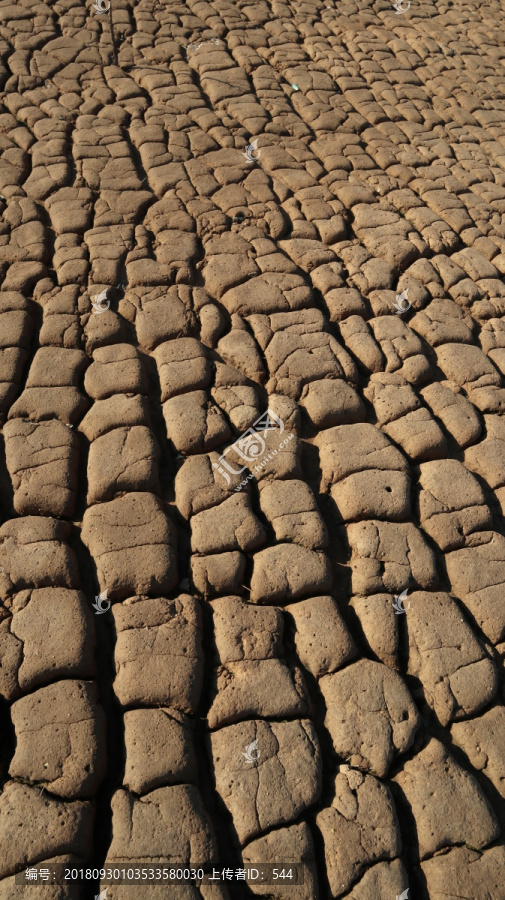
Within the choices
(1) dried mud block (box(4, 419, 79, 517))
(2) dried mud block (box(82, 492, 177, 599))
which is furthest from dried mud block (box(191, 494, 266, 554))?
(1) dried mud block (box(4, 419, 79, 517))

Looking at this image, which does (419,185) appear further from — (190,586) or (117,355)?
(190,586)

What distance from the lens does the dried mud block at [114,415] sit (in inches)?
124

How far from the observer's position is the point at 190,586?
2.71 m

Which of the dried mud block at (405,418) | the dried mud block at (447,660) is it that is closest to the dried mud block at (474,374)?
the dried mud block at (405,418)

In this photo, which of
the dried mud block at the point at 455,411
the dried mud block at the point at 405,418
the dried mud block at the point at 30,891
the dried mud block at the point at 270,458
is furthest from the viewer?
the dried mud block at the point at 455,411

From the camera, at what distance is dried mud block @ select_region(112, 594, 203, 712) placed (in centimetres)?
237

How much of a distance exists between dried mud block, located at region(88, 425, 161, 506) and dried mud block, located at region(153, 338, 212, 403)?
34 cm

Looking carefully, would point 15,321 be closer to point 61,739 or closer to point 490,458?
point 61,739

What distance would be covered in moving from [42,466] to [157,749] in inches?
55.3

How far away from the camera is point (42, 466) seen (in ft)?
9.71

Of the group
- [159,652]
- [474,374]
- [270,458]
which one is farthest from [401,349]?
[159,652]

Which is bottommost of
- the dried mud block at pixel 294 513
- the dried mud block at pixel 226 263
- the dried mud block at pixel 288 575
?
the dried mud block at pixel 288 575

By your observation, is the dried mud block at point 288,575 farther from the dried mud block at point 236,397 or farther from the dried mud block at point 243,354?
the dried mud block at point 243,354

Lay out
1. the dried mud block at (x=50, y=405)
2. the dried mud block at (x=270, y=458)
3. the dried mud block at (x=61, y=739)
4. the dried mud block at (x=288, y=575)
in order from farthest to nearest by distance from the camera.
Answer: the dried mud block at (x=50, y=405) < the dried mud block at (x=270, y=458) < the dried mud block at (x=288, y=575) < the dried mud block at (x=61, y=739)
